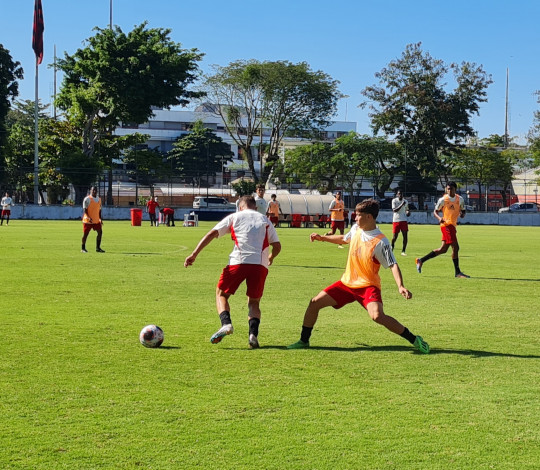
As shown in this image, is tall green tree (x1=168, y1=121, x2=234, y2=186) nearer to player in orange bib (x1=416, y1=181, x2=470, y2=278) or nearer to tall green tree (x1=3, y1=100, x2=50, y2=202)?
tall green tree (x1=3, y1=100, x2=50, y2=202)

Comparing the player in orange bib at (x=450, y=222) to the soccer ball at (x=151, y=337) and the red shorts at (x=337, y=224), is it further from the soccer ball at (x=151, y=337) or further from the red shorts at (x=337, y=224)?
the red shorts at (x=337, y=224)

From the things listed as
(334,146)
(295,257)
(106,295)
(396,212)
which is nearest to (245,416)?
(106,295)

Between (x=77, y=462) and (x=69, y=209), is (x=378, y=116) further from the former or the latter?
(x=77, y=462)

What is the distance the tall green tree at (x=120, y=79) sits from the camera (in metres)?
59.3

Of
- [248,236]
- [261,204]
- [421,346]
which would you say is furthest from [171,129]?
[421,346]

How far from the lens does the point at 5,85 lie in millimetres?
64375

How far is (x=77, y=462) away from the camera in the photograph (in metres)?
4.63

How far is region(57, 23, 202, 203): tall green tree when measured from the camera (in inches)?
2335

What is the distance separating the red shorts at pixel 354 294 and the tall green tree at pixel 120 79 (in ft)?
173

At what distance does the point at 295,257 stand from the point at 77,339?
13.3m

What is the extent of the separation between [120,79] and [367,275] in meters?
54.2

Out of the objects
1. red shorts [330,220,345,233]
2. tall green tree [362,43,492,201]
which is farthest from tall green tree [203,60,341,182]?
red shorts [330,220,345,233]

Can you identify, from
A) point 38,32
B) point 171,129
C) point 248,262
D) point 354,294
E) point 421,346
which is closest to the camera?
point 421,346

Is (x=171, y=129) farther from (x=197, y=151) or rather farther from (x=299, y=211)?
(x=299, y=211)
